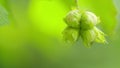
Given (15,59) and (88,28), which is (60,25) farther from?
(15,59)

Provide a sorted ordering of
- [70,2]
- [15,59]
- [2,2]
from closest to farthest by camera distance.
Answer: [2,2]
[70,2]
[15,59]

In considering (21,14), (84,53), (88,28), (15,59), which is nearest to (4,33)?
(21,14)

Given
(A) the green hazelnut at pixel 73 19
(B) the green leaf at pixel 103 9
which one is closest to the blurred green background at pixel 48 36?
(B) the green leaf at pixel 103 9

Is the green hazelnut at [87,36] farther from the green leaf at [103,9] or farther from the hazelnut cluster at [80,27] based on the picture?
the green leaf at [103,9]

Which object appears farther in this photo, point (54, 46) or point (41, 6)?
point (54, 46)

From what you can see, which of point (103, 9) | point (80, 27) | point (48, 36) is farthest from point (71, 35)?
point (48, 36)

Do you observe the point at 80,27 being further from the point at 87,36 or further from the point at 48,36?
the point at 48,36

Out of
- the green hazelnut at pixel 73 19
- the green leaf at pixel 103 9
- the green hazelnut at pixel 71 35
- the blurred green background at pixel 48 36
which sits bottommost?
the green hazelnut at pixel 71 35
